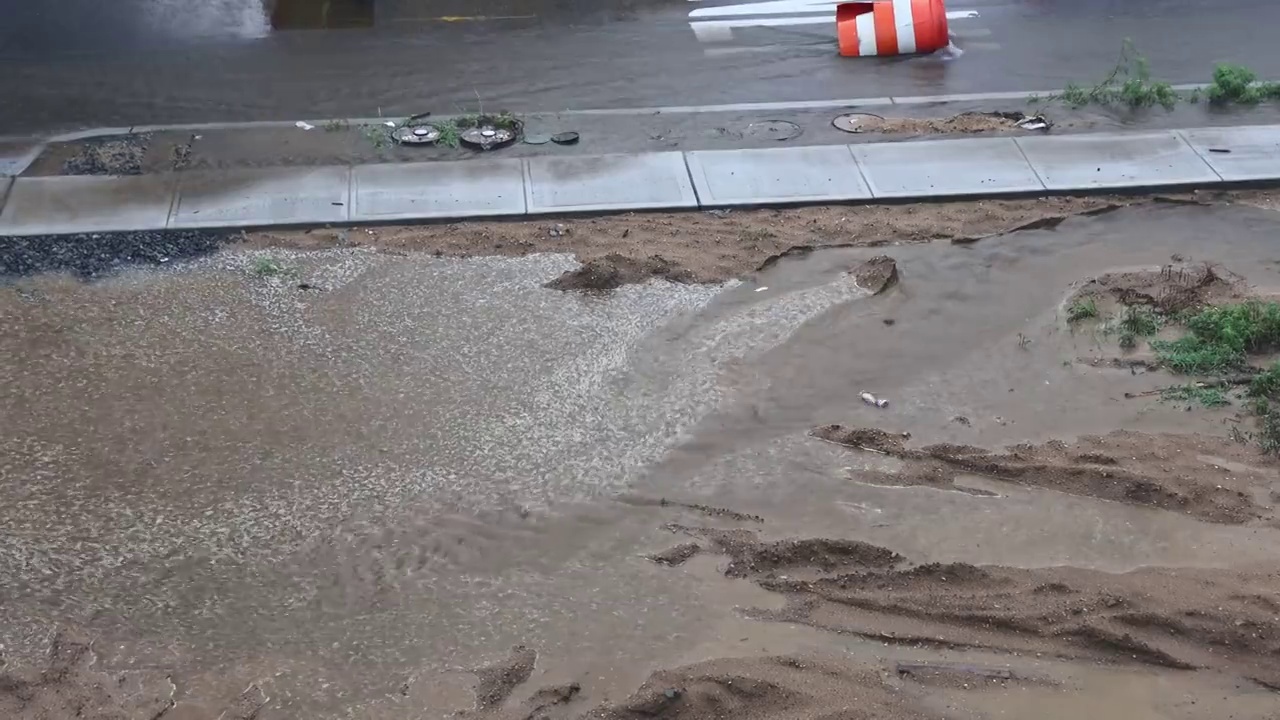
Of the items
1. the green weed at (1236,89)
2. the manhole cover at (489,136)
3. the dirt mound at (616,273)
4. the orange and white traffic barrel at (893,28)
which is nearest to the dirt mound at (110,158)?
the manhole cover at (489,136)

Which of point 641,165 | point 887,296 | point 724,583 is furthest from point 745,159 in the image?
point 724,583

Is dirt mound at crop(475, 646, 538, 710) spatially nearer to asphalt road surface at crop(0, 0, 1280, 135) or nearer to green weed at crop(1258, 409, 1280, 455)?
green weed at crop(1258, 409, 1280, 455)

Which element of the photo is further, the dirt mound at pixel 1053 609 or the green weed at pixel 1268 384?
the green weed at pixel 1268 384

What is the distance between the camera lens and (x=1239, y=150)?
Result: 11.8 m

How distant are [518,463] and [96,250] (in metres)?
4.54

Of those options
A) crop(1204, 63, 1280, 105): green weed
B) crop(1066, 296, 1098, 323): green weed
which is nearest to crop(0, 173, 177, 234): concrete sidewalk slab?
crop(1066, 296, 1098, 323): green weed

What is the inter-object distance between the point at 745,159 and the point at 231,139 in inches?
198

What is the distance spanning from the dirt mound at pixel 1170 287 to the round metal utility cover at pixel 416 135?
20.3ft

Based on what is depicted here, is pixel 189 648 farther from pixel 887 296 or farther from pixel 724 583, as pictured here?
pixel 887 296

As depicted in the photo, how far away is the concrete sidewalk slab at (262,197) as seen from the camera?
10555mm

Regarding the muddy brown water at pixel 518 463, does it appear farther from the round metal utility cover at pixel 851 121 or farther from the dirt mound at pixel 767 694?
the round metal utility cover at pixel 851 121

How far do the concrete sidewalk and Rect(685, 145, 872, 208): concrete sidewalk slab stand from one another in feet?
0.05

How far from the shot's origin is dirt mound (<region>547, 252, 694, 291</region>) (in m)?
9.86

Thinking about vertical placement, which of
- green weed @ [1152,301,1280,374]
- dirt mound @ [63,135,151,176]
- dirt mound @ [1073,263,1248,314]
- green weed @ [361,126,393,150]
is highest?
dirt mound @ [63,135,151,176]
